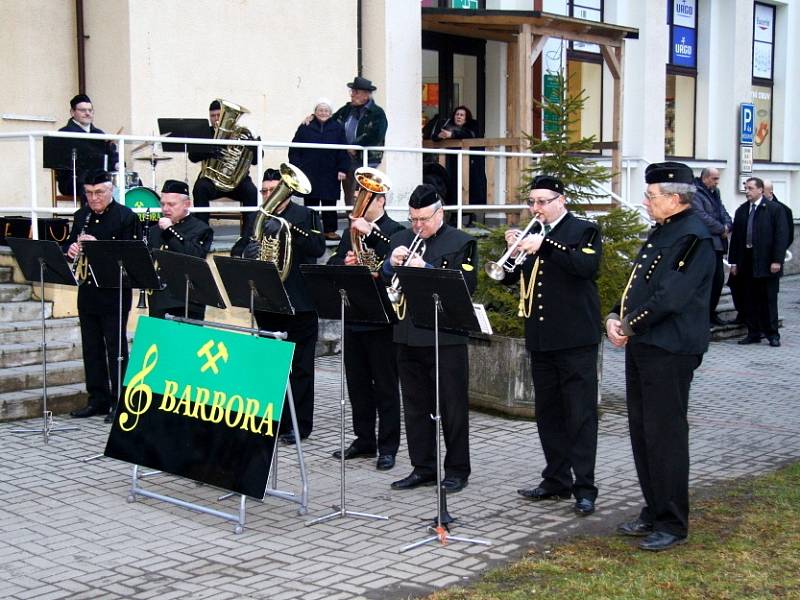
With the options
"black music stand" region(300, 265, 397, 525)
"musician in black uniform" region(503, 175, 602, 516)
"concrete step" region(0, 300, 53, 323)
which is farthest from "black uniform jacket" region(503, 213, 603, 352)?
"concrete step" region(0, 300, 53, 323)

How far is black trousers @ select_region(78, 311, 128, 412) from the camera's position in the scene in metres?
9.23

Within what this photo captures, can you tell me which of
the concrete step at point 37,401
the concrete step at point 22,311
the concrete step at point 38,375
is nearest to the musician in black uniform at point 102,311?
the concrete step at point 37,401

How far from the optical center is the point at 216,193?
12.2 meters

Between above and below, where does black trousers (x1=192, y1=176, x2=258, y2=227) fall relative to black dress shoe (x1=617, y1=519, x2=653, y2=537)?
above

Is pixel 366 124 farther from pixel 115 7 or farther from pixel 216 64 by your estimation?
pixel 115 7

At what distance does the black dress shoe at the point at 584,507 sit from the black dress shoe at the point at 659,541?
635 mm

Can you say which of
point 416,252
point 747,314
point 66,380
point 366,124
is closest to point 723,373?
point 747,314

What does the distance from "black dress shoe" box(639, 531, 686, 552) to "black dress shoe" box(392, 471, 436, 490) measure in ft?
5.61

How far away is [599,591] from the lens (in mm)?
5281

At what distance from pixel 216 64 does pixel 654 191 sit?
901cm

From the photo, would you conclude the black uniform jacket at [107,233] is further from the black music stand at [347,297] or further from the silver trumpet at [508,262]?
the silver trumpet at [508,262]

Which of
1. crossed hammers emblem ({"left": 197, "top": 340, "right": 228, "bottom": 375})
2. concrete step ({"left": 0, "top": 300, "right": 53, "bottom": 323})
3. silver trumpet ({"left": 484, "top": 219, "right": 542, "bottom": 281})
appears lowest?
concrete step ({"left": 0, "top": 300, "right": 53, "bottom": 323})

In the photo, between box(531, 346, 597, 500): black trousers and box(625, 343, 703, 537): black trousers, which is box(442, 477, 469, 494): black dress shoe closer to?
box(531, 346, 597, 500): black trousers

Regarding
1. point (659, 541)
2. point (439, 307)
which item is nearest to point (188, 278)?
point (439, 307)
